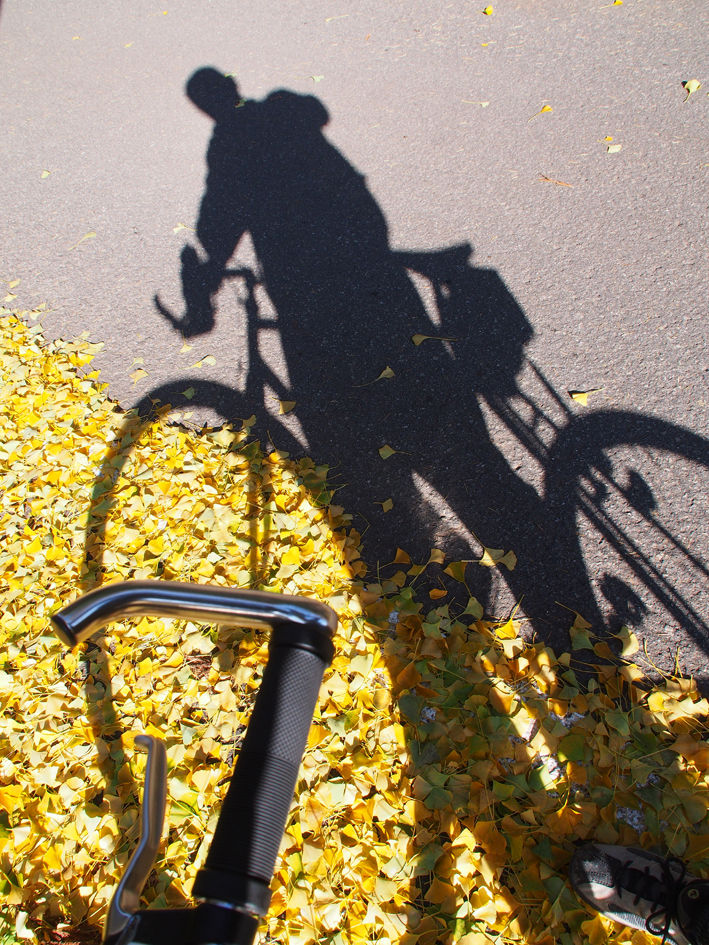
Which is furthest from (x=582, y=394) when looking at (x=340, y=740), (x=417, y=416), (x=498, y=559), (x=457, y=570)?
(x=340, y=740)

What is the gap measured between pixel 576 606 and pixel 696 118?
3.41 m

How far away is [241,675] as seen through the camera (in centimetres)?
213

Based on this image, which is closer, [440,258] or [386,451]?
[386,451]

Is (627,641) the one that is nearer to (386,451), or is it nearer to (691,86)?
(386,451)

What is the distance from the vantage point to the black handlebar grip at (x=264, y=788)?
0.72 meters

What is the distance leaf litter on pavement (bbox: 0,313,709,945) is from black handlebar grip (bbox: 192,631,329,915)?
3.70 feet

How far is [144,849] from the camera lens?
0.80 m

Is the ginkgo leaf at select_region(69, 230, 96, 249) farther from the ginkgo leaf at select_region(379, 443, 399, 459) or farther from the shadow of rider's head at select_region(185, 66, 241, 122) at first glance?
the ginkgo leaf at select_region(379, 443, 399, 459)

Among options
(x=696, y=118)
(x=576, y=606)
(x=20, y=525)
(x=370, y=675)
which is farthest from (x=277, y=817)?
(x=696, y=118)

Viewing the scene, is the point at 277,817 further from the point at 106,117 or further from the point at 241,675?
the point at 106,117

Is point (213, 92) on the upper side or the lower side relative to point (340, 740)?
upper

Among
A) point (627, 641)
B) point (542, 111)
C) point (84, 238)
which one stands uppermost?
point (542, 111)

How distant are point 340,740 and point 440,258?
8.72 ft

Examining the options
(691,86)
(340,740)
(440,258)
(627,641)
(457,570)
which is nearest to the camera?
(340,740)
